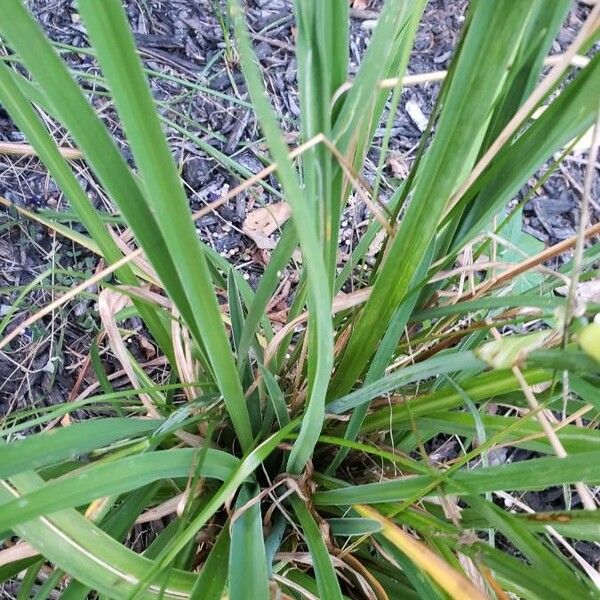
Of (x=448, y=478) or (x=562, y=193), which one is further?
A: (x=562, y=193)

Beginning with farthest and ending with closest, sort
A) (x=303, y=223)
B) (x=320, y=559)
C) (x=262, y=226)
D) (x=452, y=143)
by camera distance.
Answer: (x=262, y=226)
(x=320, y=559)
(x=452, y=143)
(x=303, y=223)

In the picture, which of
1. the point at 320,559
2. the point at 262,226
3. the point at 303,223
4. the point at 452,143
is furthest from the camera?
the point at 262,226

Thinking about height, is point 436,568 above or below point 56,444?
below

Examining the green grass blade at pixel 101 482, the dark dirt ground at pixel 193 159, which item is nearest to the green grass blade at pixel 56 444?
the green grass blade at pixel 101 482

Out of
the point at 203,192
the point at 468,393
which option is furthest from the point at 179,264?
the point at 203,192

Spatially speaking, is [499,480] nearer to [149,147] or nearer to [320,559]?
[320,559]

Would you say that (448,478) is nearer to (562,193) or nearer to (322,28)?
(322,28)

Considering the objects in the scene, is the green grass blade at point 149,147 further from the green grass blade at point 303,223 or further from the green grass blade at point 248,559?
the green grass blade at point 248,559

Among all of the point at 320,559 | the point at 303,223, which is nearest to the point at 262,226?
the point at 320,559
